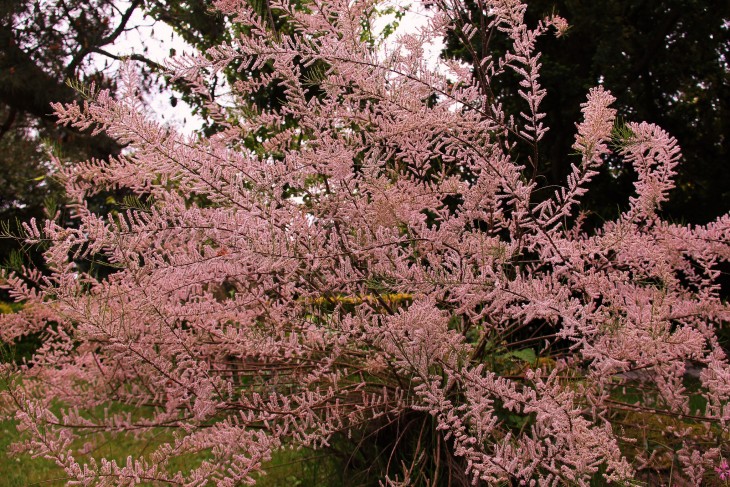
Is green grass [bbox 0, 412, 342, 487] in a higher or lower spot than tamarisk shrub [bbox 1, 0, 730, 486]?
lower

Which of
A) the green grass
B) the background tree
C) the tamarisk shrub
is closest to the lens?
the tamarisk shrub

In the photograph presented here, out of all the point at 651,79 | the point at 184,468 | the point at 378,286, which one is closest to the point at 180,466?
the point at 184,468

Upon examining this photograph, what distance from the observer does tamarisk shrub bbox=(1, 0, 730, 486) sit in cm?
174

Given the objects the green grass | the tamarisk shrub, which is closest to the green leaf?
the tamarisk shrub

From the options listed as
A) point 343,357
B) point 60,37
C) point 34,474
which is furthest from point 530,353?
point 60,37

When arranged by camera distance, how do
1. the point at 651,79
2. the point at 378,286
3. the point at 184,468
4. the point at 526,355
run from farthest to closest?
the point at 651,79 → the point at 184,468 → the point at 526,355 → the point at 378,286

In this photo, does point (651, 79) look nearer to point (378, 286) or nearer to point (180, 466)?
point (180, 466)

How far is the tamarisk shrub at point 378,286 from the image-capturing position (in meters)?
1.74

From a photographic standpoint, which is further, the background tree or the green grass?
the background tree

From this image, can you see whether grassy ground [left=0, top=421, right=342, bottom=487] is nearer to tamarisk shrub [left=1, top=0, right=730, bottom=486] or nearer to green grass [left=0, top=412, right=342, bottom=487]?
green grass [left=0, top=412, right=342, bottom=487]

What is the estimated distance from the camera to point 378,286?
1800mm

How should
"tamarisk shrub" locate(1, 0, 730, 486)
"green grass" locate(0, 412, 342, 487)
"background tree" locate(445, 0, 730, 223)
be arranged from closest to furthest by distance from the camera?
"tamarisk shrub" locate(1, 0, 730, 486), "green grass" locate(0, 412, 342, 487), "background tree" locate(445, 0, 730, 223)

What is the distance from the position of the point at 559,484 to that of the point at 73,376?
213 centimetres

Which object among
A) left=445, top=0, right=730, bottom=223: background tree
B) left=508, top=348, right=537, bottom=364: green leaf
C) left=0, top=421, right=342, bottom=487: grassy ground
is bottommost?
left=0, top=421, right=342, bottom=487: grassy ground
